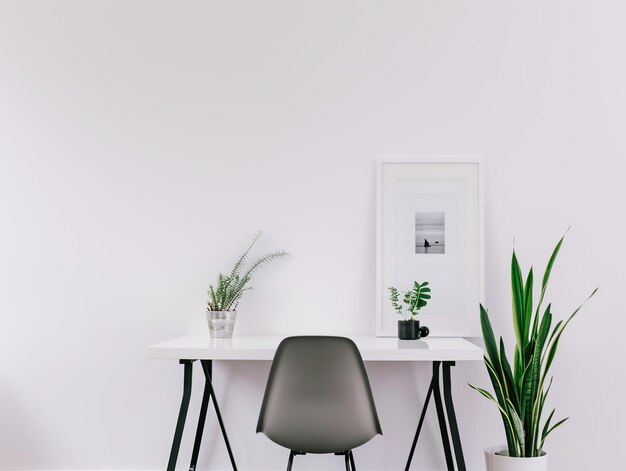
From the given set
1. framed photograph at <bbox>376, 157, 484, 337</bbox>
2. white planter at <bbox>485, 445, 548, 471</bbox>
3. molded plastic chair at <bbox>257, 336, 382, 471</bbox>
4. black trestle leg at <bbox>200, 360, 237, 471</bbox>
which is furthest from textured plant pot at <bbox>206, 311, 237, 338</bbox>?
white planter at <bbox>485, 445, 548, 471</bbox>

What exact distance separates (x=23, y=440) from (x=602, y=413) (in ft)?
9.31

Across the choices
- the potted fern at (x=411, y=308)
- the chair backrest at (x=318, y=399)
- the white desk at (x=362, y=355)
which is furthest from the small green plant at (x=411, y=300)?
the chair backrest at (x=318, y=399)

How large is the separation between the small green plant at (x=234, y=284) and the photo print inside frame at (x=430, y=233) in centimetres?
67

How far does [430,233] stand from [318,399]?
3.61ft

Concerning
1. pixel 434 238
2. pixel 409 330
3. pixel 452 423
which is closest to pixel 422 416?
pixel 452 423

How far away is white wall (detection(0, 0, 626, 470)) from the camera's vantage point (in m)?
3.03

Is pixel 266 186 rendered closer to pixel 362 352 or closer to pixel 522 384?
pixel 362 352

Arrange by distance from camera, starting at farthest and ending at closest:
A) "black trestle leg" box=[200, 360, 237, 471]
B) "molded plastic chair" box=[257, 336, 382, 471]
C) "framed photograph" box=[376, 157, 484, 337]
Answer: "framed photograph" box=[376, 157, 484, 337]
"black trestle leg" box=[200, 360, 237, 471]
"molded plastic chair" box=[257, 336, 382, 471]

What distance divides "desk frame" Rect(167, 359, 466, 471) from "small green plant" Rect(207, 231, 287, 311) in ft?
0.92

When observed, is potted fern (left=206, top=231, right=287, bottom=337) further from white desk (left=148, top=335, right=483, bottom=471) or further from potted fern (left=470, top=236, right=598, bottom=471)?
potted fern (left=470, top=236, right=598, bottom=471)

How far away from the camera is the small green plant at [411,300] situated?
2.83m

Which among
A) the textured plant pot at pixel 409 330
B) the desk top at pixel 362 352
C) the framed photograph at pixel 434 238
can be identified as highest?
the framed photograph at pixel 434 238

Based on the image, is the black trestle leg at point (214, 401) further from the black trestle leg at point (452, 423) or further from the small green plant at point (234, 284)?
the black trestle leg at point (452, 423)

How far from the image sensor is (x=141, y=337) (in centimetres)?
311
